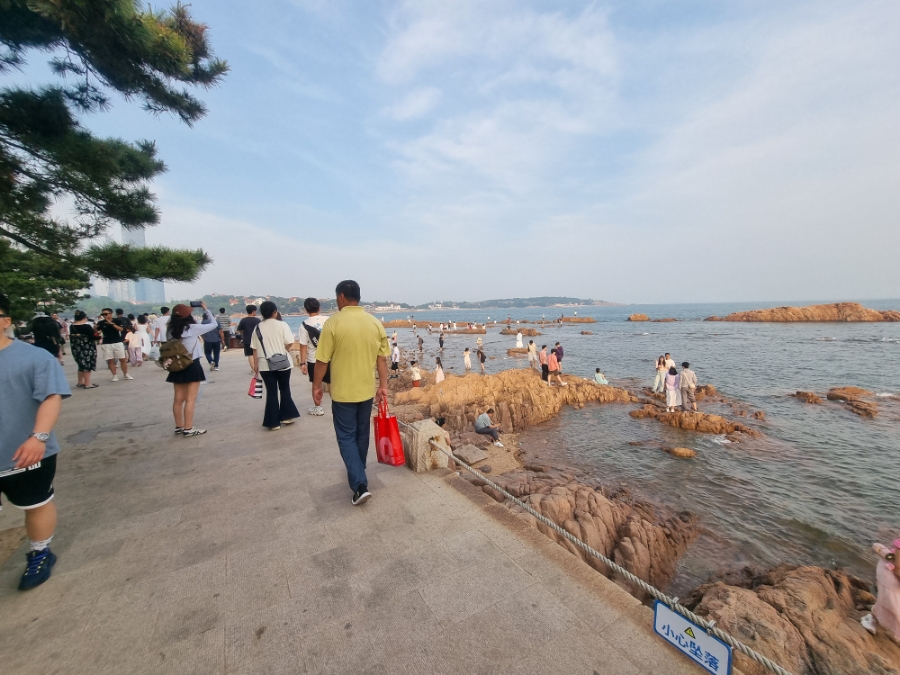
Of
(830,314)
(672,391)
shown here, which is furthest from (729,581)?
(830,314)

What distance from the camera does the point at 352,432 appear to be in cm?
353

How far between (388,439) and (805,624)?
165 inches

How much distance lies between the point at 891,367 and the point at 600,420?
21.4 m

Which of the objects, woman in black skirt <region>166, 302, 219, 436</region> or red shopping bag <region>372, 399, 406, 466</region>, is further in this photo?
woman in black skirt <region>166, 302, 219, 436</region>

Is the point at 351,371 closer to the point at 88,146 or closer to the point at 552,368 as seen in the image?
the point at 88,146

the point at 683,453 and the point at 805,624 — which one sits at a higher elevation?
the point at 805,624

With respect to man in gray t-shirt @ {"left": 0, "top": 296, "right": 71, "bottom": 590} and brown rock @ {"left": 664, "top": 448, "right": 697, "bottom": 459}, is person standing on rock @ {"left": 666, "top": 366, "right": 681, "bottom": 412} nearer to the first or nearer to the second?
brown rock @ {"left": 664, "top": 448, "right": 697, "bottom": 459}

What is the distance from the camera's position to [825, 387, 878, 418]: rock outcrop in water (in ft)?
39.8

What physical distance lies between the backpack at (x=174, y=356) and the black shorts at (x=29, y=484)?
105 inches

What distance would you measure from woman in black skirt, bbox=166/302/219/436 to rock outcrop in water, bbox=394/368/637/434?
5278 millimetres

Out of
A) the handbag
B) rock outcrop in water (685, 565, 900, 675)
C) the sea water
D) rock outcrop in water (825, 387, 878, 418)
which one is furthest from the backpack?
rock outcrop in water (825, 387, 878, 418)

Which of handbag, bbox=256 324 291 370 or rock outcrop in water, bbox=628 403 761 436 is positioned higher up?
handbag, bbox=256 324 291 370

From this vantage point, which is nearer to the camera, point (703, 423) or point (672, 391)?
point (703, 423)

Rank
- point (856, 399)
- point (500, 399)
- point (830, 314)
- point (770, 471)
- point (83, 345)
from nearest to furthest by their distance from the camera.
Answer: point (770, 471) < point (83, 345) < point (500, 399) < point (856, 399) < point (830, 314)
